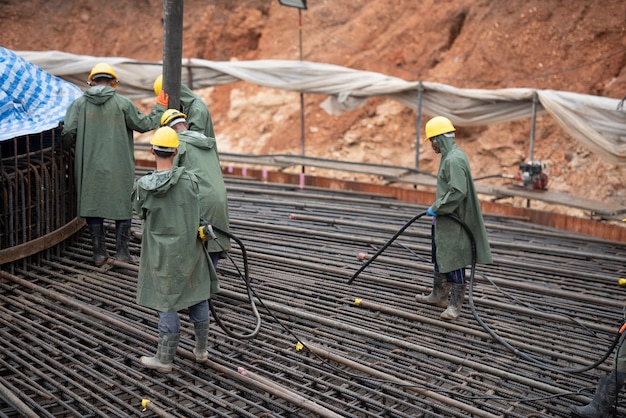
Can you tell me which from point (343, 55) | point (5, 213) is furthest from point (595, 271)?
point (343, 55)

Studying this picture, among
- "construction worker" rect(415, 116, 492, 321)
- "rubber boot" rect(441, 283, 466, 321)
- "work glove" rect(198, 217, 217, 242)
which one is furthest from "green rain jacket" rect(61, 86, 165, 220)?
"rubber boot" rect(441, 283, 466, 321)

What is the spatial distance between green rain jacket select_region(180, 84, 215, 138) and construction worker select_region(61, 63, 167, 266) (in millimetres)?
384

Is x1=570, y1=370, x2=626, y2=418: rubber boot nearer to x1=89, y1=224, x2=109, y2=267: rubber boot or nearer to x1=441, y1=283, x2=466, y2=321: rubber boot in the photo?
x1=441, y1=283, x2=466, y2=321: rubber boot

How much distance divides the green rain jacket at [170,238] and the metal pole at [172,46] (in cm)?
193

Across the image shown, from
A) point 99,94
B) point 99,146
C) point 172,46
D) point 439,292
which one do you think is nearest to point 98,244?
point 99,146

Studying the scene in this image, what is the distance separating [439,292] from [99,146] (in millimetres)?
3029

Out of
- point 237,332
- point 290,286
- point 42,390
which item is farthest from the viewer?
point 290,286

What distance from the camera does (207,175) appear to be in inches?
213

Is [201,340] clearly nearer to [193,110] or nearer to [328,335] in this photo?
[328,335]

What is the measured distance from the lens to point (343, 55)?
15555mm

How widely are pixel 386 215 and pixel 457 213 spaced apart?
2.60 metres

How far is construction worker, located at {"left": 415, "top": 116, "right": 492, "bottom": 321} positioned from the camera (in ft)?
17.7

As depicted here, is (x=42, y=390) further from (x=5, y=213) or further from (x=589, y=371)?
(x=589, y=371)

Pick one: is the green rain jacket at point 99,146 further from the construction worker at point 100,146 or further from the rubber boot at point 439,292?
the rubber boot at point 439,292
